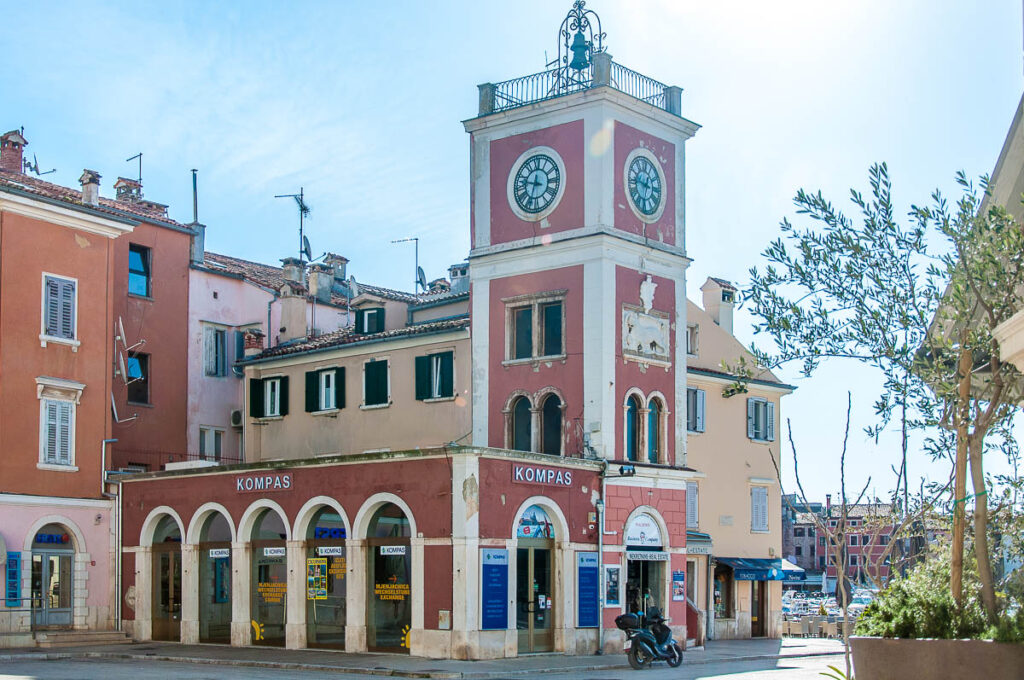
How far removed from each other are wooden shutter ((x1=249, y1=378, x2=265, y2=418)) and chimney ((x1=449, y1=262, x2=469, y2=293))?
7.24 m

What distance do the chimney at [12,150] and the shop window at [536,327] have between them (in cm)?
1561

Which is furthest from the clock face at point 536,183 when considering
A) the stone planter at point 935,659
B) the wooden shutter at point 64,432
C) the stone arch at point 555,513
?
the stone planter at point 935,659

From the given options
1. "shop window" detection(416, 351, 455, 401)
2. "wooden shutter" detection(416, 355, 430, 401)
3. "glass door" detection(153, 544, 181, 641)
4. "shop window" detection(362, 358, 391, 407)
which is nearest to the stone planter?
"glass door" detection(153, 544, 181, 641)

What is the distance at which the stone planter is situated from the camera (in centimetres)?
1119

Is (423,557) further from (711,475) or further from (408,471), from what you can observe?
(711,475)

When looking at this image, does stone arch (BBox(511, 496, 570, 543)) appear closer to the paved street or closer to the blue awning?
the paved street

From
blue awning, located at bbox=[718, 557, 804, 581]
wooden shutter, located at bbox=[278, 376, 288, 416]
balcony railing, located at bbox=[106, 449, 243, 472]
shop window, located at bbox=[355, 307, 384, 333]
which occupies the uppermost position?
shop window, located at bbox=[355, 307, 384, 333]

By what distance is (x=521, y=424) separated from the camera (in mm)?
31781

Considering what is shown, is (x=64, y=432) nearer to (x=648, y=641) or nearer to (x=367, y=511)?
(x=367, y=511)

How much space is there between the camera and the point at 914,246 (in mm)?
12398

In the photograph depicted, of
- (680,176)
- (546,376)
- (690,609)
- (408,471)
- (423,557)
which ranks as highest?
(680,176)

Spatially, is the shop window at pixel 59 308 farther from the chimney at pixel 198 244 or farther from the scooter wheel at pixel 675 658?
the scooter wheel at pixel 675 658

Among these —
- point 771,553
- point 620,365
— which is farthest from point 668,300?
Result: point 771,553

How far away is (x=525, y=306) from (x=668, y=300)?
3.58 meters
